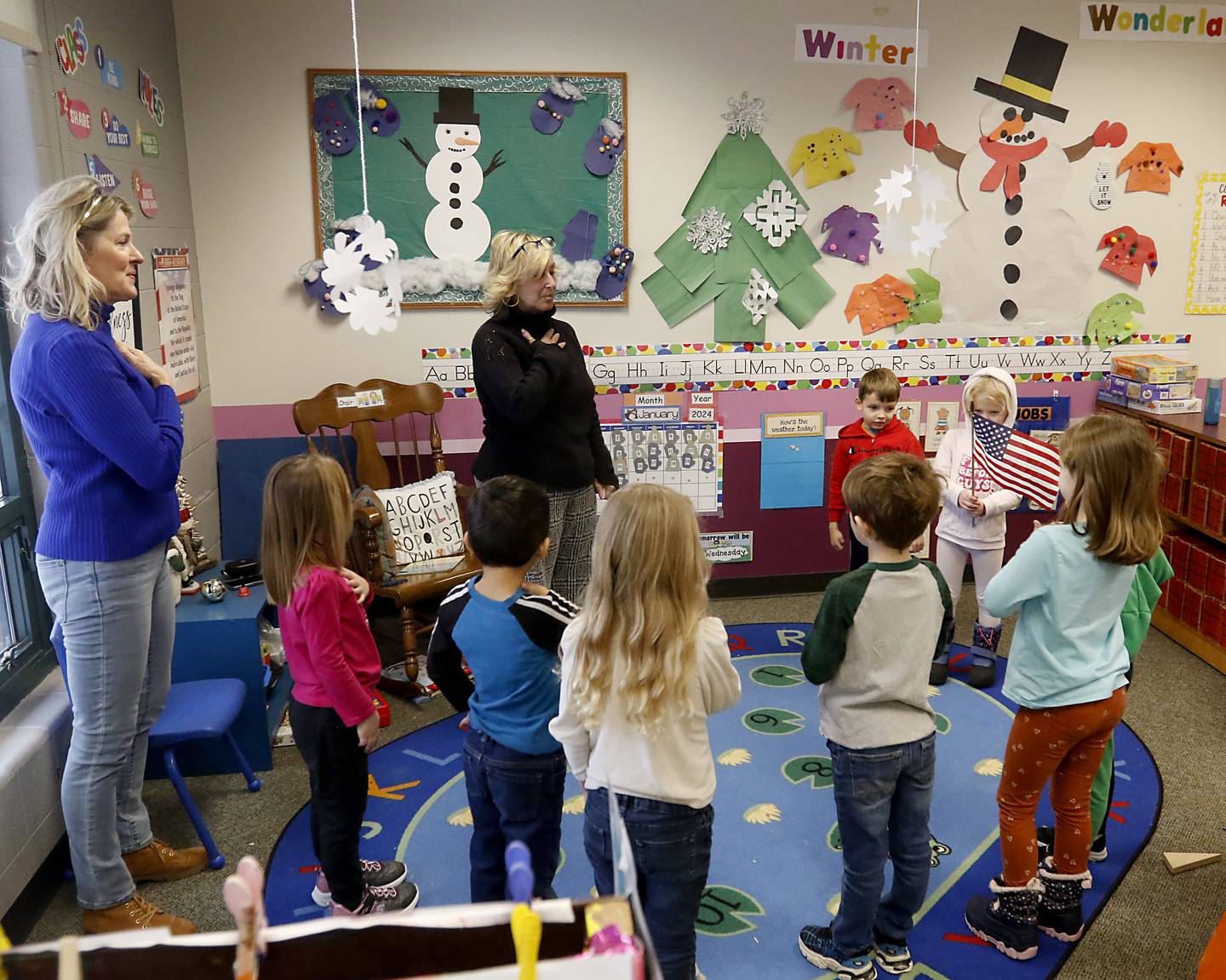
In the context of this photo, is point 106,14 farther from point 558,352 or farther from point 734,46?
point 734,46

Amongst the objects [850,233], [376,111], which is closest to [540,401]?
[376,111]

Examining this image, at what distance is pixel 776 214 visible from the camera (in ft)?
13.3

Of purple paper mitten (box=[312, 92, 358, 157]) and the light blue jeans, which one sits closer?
the light blue jeans

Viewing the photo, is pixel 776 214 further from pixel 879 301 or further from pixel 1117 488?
pixel 1117 488

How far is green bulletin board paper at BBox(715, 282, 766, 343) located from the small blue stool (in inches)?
88.4

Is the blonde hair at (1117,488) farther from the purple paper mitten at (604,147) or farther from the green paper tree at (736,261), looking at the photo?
the purple paper mitten at (604,147)

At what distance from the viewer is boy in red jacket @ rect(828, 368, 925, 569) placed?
3.31 metres

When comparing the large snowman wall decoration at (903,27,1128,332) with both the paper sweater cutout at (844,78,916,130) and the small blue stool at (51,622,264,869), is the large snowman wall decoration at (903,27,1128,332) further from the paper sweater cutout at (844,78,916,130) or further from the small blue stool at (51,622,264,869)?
the small blue stool at (51,622,264,869)

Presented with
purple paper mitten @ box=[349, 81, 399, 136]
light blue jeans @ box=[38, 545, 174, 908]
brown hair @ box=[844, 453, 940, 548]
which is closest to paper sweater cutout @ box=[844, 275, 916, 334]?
purple paper mitten @ box=[349, 81, 399, 136]

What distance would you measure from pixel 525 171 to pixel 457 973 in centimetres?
334

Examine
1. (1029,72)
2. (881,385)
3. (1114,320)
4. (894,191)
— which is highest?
(1029,72)

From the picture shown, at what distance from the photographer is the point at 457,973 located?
37.9 inches

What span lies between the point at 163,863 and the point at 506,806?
3.53 ft

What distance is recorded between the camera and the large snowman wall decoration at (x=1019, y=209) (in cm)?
409
